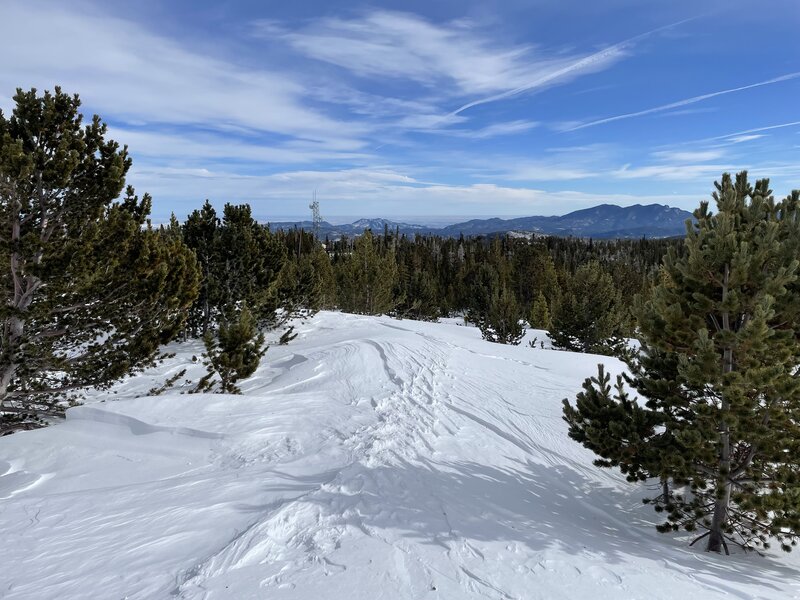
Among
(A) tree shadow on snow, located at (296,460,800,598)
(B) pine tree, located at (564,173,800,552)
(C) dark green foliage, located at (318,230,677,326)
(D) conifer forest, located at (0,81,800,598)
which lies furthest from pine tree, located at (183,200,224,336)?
(C) dark green foliage, located at (318,230,677,326)

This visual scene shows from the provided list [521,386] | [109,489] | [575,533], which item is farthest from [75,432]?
[521,386]

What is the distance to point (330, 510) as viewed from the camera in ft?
17.2

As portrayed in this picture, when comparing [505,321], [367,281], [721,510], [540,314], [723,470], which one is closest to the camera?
[723,470]

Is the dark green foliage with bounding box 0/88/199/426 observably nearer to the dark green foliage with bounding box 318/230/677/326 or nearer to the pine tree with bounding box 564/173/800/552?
the pine tree with bounding box 564/173/800/552

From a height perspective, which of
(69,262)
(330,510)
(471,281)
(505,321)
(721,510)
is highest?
(69,262)

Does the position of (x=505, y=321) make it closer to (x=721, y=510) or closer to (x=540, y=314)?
(x=540, y=314)

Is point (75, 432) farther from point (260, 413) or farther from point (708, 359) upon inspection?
point (708, 359)

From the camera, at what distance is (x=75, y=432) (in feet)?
23.5

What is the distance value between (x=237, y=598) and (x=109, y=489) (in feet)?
10.6

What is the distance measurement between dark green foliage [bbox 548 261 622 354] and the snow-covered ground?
17.3 metres

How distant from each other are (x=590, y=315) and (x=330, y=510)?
79.8ft

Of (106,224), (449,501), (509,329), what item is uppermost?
(106,224)

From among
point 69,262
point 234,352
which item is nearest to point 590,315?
point 234,352

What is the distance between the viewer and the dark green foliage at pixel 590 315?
25625 mm
